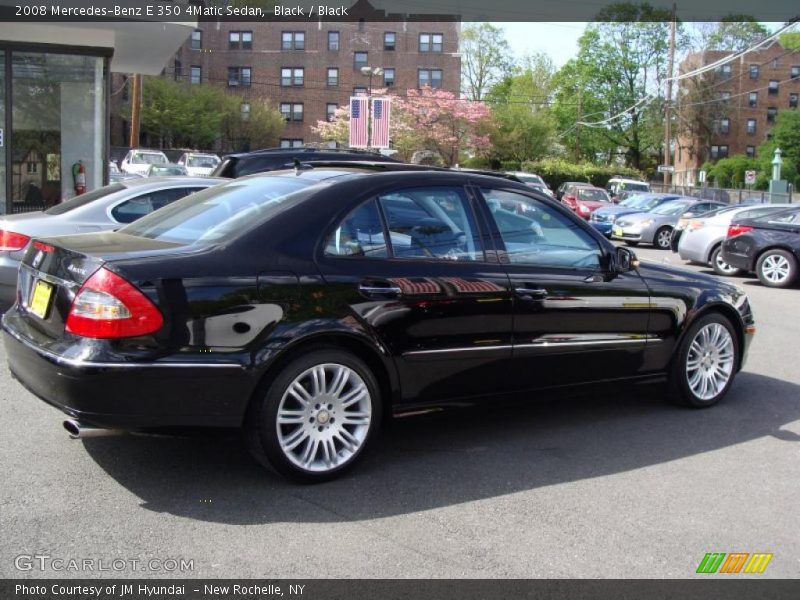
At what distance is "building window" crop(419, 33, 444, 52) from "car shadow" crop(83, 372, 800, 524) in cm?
5905

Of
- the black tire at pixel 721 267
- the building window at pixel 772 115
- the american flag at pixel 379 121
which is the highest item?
the building window at pixel 772 115

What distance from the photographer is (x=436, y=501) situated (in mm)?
4207

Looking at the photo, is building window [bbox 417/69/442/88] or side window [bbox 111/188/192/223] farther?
building window [bbox 417/69/442/88]

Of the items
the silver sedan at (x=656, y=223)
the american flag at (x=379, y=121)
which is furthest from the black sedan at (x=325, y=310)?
the american flag at (x=379, y=121)

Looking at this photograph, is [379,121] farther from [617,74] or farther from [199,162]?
[617,74]

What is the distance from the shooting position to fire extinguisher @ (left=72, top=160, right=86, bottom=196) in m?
16.7

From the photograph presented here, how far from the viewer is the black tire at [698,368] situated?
590 cm

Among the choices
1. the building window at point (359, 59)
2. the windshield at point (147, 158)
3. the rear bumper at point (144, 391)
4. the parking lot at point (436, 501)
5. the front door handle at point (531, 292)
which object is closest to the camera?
the parking lot at point (436, 501)

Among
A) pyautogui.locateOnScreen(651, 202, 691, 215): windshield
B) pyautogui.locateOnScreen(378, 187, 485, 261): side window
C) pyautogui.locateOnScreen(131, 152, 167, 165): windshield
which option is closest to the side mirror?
pyautogui.locateOnScreen(378, 187, 485, 261): side window

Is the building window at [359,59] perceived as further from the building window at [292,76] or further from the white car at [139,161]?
the white car at [139,161]

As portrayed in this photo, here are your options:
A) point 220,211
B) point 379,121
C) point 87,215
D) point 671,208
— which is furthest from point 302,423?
point 671,208

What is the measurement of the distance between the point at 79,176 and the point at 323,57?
48.2 metres

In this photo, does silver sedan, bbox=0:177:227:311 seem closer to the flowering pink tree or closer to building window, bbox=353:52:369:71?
the flowering pink tree

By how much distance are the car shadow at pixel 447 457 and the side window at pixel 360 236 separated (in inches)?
39.2
